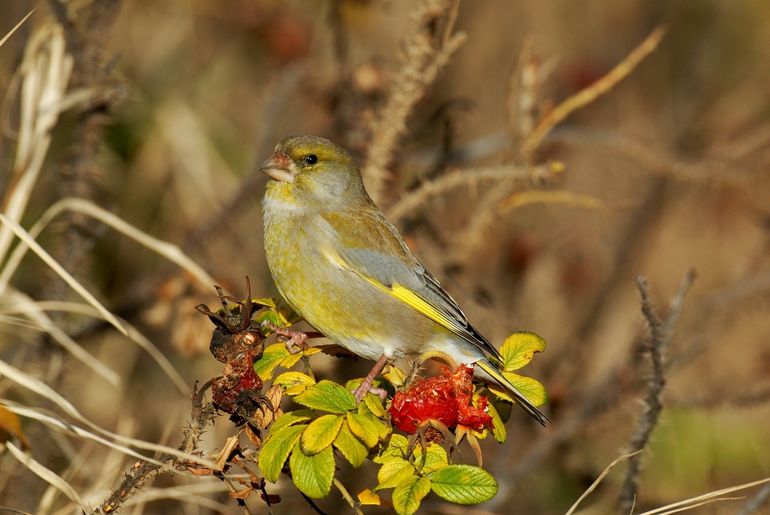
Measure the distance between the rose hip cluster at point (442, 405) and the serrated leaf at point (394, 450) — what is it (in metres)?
0.03

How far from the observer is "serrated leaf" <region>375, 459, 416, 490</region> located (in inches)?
95.3

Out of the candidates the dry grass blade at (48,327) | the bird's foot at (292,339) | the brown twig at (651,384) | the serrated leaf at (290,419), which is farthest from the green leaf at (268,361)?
the brown twig at (651,384)

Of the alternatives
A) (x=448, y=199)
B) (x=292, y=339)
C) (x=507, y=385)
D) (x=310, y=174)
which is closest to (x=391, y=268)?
(x=310, y=174)

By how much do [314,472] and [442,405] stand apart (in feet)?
1.32

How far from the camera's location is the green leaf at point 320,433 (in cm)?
233

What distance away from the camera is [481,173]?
13.5 ft

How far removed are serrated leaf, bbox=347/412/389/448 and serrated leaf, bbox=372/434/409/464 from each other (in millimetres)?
93

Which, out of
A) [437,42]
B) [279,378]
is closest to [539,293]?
[437,42]

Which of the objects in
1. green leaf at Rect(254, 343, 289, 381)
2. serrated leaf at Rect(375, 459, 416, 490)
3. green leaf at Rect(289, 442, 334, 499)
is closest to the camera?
green leaf at Rect(289, 442, 334, 499)

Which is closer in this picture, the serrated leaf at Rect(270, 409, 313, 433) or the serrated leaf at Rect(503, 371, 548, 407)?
the serrated leaf at Rect(270, 409, 313, 433)

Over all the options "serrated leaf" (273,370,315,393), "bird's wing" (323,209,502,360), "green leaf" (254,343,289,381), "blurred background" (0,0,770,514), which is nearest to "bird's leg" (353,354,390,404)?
"serrated leaf" (273,370,315,393)

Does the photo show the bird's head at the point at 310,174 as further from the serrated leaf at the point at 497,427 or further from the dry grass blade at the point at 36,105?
the serrated leaf at the point at 497,427

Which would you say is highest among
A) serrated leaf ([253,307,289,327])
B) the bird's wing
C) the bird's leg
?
the bird's wing

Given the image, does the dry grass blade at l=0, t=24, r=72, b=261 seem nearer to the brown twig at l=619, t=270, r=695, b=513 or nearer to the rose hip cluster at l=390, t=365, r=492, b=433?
the rose hip cluster at l=390, t=365, r=492, b=433
